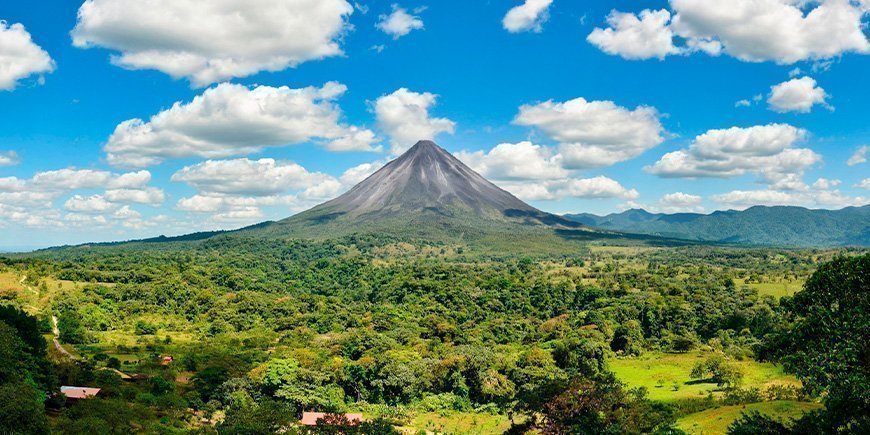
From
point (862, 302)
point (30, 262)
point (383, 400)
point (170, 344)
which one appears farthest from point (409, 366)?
point (30, 262)

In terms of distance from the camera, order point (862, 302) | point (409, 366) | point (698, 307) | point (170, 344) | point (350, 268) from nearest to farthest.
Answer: point (862, 302) → point (409, 366) → point (170, 344) → point (698, 307) → point (350, 268)

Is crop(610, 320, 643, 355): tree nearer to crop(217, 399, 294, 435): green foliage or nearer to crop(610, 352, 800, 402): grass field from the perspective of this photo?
crop(610, 352, 800, 402): grass field

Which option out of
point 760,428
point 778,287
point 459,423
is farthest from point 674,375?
point 778,287

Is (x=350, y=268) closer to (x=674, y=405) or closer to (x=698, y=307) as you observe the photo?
(x=698, y=307)

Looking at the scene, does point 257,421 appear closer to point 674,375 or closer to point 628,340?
point 674,375

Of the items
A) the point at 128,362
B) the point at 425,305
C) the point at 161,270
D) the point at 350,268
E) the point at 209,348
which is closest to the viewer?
the point at 128,362

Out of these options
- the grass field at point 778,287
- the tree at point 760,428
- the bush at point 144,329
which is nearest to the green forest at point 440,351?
the tree at point 760,428

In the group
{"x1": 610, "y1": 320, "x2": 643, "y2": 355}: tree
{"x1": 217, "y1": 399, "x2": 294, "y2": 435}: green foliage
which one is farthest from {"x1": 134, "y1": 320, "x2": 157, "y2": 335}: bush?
{"x1": 610, "y1": 320, "x2": 643, "y2": 355}: tree
